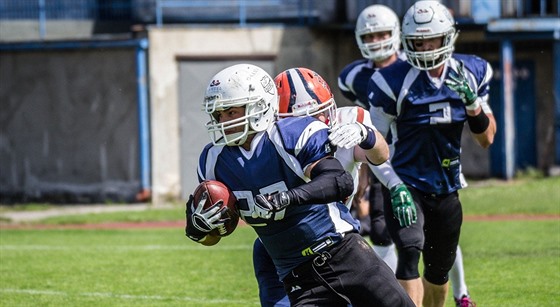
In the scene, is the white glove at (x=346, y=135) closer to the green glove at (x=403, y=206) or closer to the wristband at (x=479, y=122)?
the green glove at (x=403, y=206)

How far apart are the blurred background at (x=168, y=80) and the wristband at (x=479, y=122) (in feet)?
36.3

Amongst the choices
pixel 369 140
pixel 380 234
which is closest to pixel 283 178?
pixel 369 140

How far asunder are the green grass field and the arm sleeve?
3.31m

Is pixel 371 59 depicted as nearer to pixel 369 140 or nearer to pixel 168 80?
pixel 369 140

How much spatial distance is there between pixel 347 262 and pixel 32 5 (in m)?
15.2

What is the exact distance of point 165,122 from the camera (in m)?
17.6

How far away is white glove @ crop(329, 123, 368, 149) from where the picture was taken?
5.08m

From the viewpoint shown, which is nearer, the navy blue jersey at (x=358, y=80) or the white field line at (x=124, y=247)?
the navy blue jersey at (x=358, y=80)

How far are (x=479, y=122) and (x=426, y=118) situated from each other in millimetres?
343

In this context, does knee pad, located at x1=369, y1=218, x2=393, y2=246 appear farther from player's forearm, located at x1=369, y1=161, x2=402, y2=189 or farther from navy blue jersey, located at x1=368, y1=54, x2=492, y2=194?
player's forearm, located at x1=369, y1=161, x2=402, y2=189

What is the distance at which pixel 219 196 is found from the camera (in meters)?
5.03

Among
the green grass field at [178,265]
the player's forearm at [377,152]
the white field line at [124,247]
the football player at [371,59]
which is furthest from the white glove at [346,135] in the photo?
the white field line at [124,247]

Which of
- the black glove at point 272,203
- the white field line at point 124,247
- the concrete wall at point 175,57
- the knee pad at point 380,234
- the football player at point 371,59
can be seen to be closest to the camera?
the black glove at point 272,203

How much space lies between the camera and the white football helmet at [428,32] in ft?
22.6
